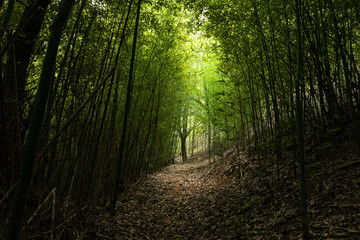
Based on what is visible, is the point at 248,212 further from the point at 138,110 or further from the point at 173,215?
the point at 138,110

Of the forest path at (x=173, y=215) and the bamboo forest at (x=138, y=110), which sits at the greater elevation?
the bamboo forest at (x=138, y=110)

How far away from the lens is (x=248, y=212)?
8.04 ft

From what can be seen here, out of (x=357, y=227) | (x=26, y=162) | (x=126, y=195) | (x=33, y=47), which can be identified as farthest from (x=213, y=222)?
(x=33, y=47)

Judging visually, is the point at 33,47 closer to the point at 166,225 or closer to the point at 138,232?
the point at 138,232

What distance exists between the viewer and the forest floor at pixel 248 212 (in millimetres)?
1607

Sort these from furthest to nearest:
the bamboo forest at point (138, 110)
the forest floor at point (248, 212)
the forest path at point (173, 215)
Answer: the forest path at point (173, 215)
the forest floor at point (248, 212)
the bamboo forest at point (138, 110)

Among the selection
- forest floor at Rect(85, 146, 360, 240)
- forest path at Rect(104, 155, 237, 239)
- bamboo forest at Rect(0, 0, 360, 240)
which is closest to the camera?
bamboo forest at Rect(0, 0, 360, 240)

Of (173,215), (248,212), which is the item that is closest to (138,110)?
(173,215)

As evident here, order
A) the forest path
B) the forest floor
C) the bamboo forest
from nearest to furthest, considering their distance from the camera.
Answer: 1. the bamboo forest
2. the forest floor
3. the forest path

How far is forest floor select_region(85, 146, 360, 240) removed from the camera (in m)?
1.61

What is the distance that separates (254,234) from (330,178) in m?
0.97

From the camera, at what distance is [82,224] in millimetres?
2105

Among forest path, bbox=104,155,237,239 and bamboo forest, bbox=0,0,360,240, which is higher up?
bamboo forest, bbox=0,0,360,240

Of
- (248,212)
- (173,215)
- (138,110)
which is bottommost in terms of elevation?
(173,215)
